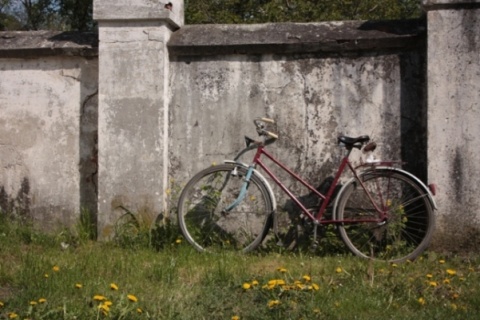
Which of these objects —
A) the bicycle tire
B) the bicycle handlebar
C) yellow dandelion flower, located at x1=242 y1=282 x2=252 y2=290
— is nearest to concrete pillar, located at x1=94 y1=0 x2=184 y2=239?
the bicycle handlebar

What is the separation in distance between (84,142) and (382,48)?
2870 mm

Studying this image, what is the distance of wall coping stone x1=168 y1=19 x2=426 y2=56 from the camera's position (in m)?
6.33

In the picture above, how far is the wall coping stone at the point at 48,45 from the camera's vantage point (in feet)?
22.4

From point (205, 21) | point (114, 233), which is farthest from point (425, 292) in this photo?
point (205, 21)

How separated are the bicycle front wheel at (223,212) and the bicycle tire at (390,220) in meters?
0.79

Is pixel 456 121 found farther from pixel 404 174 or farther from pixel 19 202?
pixel 19 202

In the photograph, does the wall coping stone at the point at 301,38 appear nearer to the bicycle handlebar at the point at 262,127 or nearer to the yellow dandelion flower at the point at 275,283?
the bicycle handlebar at the point at 262,127

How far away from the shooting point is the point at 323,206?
620 centimetres

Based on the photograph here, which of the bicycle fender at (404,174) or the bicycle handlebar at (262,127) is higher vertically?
the bicycle handlebar at (262,127)

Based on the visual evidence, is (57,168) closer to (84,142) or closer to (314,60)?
(84,142)

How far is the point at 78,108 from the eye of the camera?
6871 mm

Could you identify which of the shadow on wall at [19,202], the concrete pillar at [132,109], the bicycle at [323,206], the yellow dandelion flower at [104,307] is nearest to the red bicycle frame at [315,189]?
the bicycle at [323,206]

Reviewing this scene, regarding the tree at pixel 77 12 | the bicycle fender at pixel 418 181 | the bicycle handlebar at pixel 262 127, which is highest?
the tree at pixel 77 12

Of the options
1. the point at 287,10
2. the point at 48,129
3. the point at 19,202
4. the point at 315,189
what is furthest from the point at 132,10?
the point at 287,10
